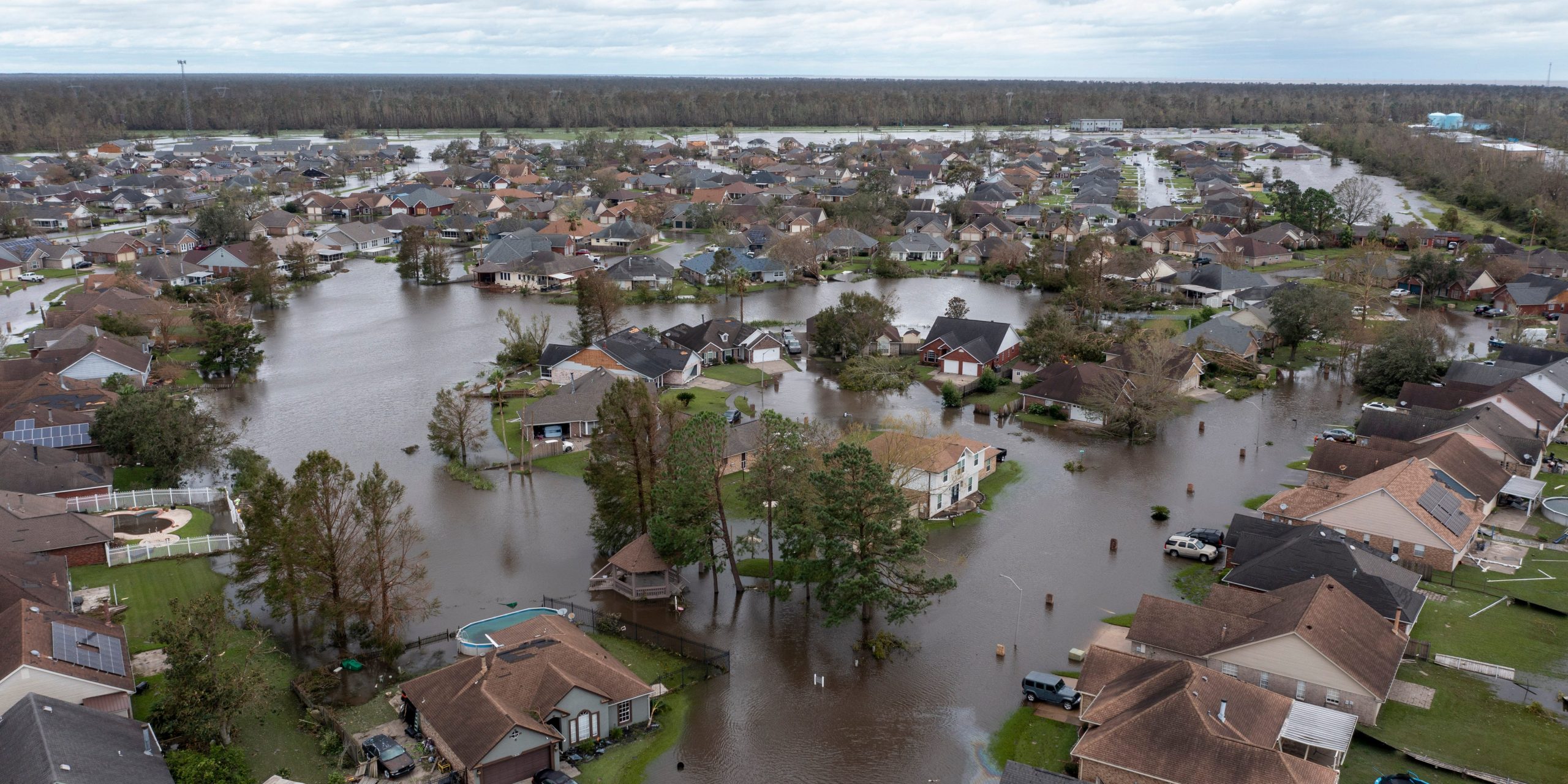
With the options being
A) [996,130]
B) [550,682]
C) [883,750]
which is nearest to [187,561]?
[550,682]

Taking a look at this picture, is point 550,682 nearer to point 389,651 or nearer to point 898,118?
point 389,651

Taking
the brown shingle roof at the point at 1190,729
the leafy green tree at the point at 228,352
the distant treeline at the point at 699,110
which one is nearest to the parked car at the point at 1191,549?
the brown shingle roof at the point at 1190,729

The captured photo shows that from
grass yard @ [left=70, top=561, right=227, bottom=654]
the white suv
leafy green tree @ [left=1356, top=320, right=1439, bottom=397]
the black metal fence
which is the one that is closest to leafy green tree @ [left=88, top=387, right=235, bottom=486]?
grass yard @ [left=70, top=561, right=227, bottom=654]

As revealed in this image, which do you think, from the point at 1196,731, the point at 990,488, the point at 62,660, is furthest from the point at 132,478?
the point at 1196,731

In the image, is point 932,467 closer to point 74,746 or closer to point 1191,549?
point 1191,549

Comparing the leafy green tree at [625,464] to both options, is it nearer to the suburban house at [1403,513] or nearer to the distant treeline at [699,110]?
the suburban house at [1403,513]
